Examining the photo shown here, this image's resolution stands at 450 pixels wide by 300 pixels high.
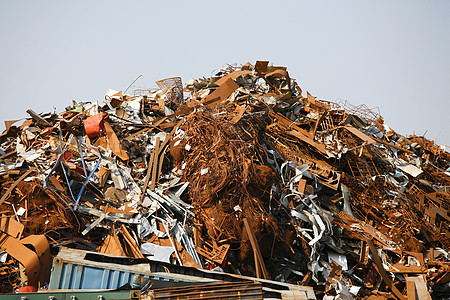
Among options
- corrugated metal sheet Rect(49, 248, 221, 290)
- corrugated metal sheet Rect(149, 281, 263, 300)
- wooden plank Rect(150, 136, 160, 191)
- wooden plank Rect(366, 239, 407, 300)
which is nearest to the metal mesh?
wooden plank Rect(150, 136, 160, 191)

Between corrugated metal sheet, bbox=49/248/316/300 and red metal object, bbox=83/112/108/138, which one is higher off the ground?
red metal object, bbox=83/112/108/138

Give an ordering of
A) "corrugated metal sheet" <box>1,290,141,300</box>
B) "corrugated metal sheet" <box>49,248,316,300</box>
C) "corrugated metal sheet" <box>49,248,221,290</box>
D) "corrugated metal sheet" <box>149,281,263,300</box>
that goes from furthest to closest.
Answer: "corrugated metal sheet" <box>49,248,221,290</box>, "corrugated metal sheet" <box>49,248,316,300</box>, "corrugated metal sheet" <box>149,281,263,300</box>, "corrugated metal sheet" <box>1,290,141,300</box>

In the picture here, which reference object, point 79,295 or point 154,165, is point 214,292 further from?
point 154,165

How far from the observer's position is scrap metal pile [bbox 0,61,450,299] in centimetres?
835

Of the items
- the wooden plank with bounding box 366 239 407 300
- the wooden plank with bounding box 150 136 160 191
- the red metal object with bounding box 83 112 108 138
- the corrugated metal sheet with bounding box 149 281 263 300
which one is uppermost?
the red metal object with bounding box 83 112 108 138

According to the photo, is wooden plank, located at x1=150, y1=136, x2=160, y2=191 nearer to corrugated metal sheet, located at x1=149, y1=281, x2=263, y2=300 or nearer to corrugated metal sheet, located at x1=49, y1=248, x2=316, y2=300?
corrugated metal sheet, located at x1=49, y1=248, x2=316, y2=300

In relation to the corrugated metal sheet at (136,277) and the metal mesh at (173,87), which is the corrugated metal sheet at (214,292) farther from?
the metal mesh at (173,87)

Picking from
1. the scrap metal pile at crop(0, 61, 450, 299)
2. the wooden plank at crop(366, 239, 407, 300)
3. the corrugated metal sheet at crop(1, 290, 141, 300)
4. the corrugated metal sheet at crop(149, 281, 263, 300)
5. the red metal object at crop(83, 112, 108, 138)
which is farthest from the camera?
the red metal object at crop(83, 112, 108, 138)

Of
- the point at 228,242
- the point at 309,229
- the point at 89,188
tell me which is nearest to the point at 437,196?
the point at 309,229

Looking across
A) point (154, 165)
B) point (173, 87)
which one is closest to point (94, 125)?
point (154, 165)

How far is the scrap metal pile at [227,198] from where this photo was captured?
8352 mm

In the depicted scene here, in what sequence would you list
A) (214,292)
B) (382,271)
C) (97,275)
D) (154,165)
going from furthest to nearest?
(154,165)
(382,271)
(97,275)
(214,292)

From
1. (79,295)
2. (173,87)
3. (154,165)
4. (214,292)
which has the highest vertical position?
(173,87)

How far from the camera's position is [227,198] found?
8.66 meters
